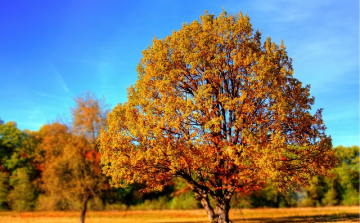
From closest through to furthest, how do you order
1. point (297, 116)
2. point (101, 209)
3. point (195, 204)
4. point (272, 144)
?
point (272, 144)
point (297, 116)
point (101, 209)
point (195, 204)

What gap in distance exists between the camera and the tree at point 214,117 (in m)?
22.7

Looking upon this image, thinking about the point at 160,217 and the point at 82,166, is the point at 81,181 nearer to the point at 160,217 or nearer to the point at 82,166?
the point at 82,166

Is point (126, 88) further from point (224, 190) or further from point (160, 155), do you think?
point (224, 190)

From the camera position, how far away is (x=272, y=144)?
21594 mm

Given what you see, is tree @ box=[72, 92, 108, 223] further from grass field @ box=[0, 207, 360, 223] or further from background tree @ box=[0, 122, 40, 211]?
background tree @ box=[0, 122, 40, 211]

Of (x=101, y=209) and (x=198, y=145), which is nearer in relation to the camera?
(x=198, y=145)

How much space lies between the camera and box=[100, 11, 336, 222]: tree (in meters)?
22.7

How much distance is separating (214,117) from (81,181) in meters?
19.5

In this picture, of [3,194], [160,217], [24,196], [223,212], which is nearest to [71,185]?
[160,217]

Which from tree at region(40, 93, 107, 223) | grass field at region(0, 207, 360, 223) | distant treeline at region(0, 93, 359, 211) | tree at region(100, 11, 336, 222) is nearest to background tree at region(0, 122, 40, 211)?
distant treeline at region(0, 93, 359, 211)

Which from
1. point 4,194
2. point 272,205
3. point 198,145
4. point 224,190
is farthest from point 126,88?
point 272,205

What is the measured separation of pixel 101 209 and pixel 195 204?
57.9 ft

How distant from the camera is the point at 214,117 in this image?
2323 cm

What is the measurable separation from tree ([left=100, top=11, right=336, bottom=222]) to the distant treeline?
772cm
